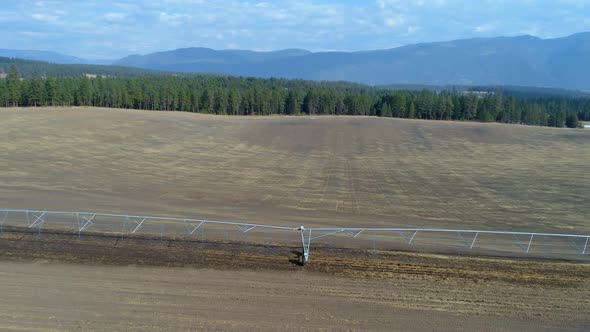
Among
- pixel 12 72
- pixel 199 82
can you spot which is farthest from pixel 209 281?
pixel 199 82

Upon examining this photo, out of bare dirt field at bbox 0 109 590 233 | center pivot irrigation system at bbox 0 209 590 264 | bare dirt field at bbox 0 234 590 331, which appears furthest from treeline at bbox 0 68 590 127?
bare dirt field at bbox 0 234 590 331

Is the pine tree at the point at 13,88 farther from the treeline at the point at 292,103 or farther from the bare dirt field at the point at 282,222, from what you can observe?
the bare dirt field at the point at 282,222

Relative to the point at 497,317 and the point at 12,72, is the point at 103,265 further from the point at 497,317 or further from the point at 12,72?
the point at 12,72

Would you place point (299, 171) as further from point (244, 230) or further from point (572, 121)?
point (572, 121)

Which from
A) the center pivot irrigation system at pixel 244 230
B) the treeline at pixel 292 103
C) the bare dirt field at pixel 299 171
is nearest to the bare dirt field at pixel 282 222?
the bare dirt field at pixel 299 171

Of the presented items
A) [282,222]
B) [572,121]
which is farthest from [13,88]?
[572,121]

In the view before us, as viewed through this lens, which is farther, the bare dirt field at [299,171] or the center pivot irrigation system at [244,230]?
the bare dirt field at [299,171]
